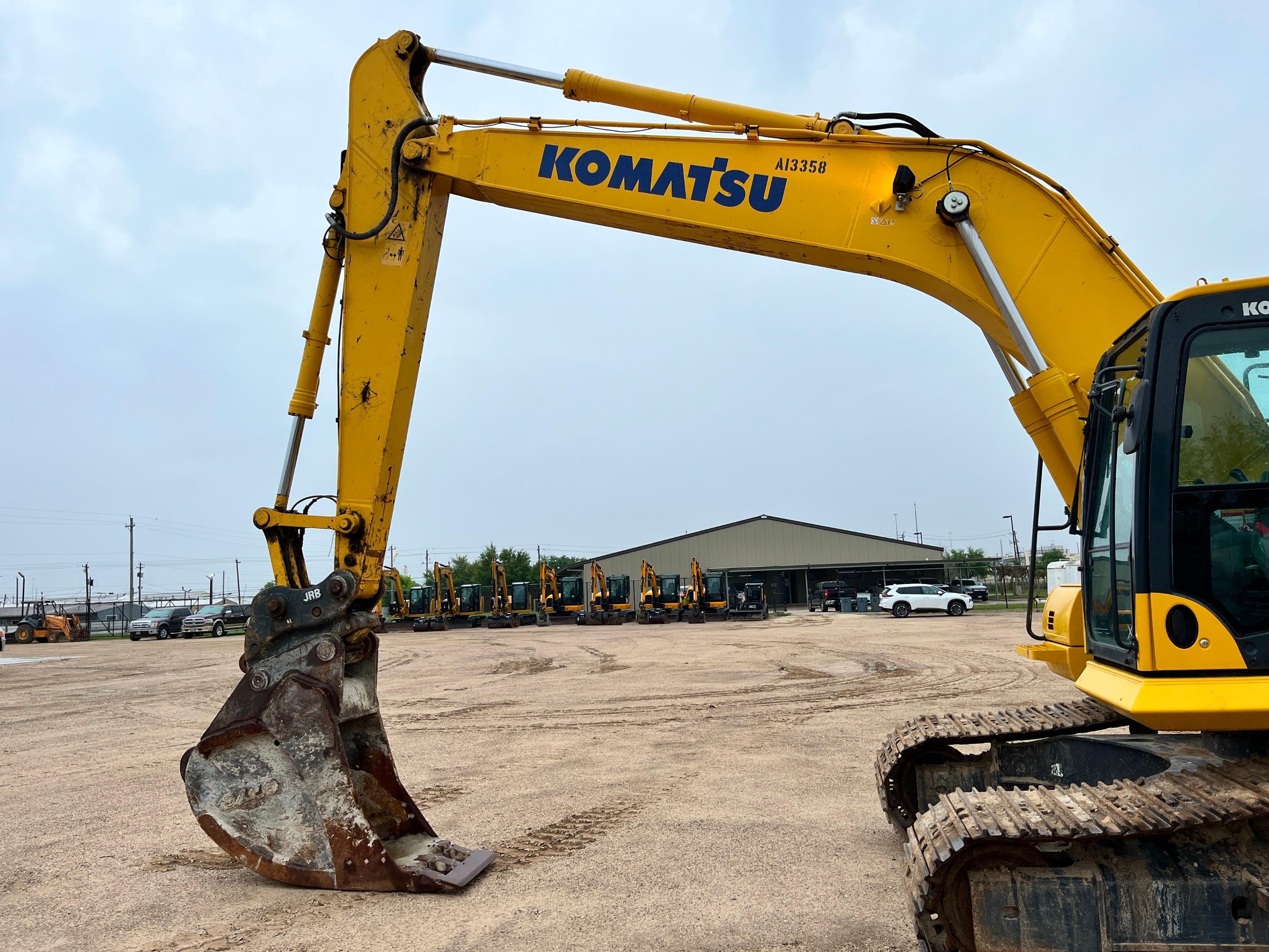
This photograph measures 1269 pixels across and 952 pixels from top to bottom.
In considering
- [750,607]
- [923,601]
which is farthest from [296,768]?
[923,601]

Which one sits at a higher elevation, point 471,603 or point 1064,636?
point 1064,636

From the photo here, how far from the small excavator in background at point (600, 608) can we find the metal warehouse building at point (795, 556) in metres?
19.6

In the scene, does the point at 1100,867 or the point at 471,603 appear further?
the point at 471,603

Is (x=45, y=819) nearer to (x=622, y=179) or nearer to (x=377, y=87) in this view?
(x=377, y=87)

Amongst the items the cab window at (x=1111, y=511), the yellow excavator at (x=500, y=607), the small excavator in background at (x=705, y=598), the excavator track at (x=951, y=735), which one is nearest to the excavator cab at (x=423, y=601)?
the yellow excavator at (x=500, y=607)

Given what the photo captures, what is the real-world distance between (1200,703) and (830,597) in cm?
4556

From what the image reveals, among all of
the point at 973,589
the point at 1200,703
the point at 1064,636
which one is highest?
the point at 1064,636

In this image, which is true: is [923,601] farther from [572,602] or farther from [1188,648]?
[1188,648]

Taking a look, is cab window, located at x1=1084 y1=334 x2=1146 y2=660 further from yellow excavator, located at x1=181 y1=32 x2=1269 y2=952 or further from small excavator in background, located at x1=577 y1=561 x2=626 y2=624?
small excavator in background, located at x1=577 y1=561 x2=626 y2=624

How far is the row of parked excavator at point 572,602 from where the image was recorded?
39.1 m

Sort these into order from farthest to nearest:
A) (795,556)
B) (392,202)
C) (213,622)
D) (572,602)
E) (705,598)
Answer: (795,556), (572,602), (213,622), (705,598), (392,202)

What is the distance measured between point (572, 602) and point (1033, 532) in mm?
38713

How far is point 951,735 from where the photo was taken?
203 inches

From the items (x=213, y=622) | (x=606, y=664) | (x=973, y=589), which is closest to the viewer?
(x=606, y=664)
